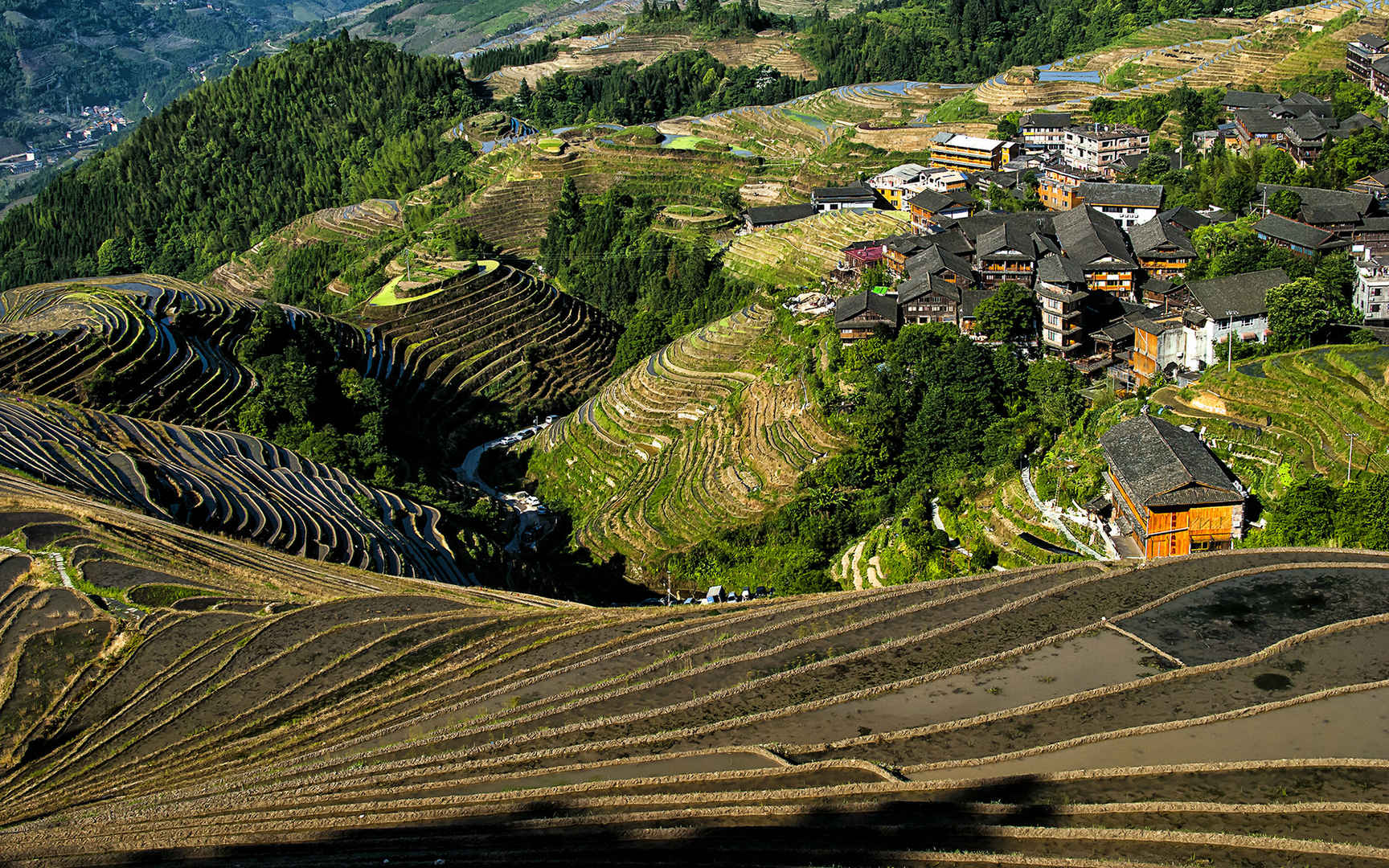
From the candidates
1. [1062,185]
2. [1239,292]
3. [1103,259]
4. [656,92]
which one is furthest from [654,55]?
[1239,292]

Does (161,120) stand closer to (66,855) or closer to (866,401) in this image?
(866,401)

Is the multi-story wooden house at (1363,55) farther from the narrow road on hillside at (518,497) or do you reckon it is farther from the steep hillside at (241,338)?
the narrow road on hillside at (518,497)

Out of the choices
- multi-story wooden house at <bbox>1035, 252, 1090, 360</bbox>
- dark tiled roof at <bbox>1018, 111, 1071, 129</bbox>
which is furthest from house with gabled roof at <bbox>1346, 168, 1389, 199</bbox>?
dark tiled roof at <bbox>1018, 111, 1071, 129</bbox>

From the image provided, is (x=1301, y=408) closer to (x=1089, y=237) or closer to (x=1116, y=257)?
(x=1116, y=257)

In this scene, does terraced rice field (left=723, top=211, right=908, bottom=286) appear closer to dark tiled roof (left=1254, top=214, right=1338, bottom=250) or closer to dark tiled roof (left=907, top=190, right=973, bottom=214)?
dark tiled roof (left=907, top=190, right=973, bottom=214)

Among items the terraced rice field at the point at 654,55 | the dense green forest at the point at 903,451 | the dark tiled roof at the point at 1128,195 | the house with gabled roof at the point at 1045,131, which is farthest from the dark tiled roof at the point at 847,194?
the terraced rice field at the point at 654,55

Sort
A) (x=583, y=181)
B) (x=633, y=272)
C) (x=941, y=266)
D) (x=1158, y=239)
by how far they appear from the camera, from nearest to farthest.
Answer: (x=1158, y=239) → (x=941, y=266) → (x=633, y=272) → (x=583, y=181)

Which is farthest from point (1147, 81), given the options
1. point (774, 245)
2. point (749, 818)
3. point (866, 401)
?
point (749, 818)
